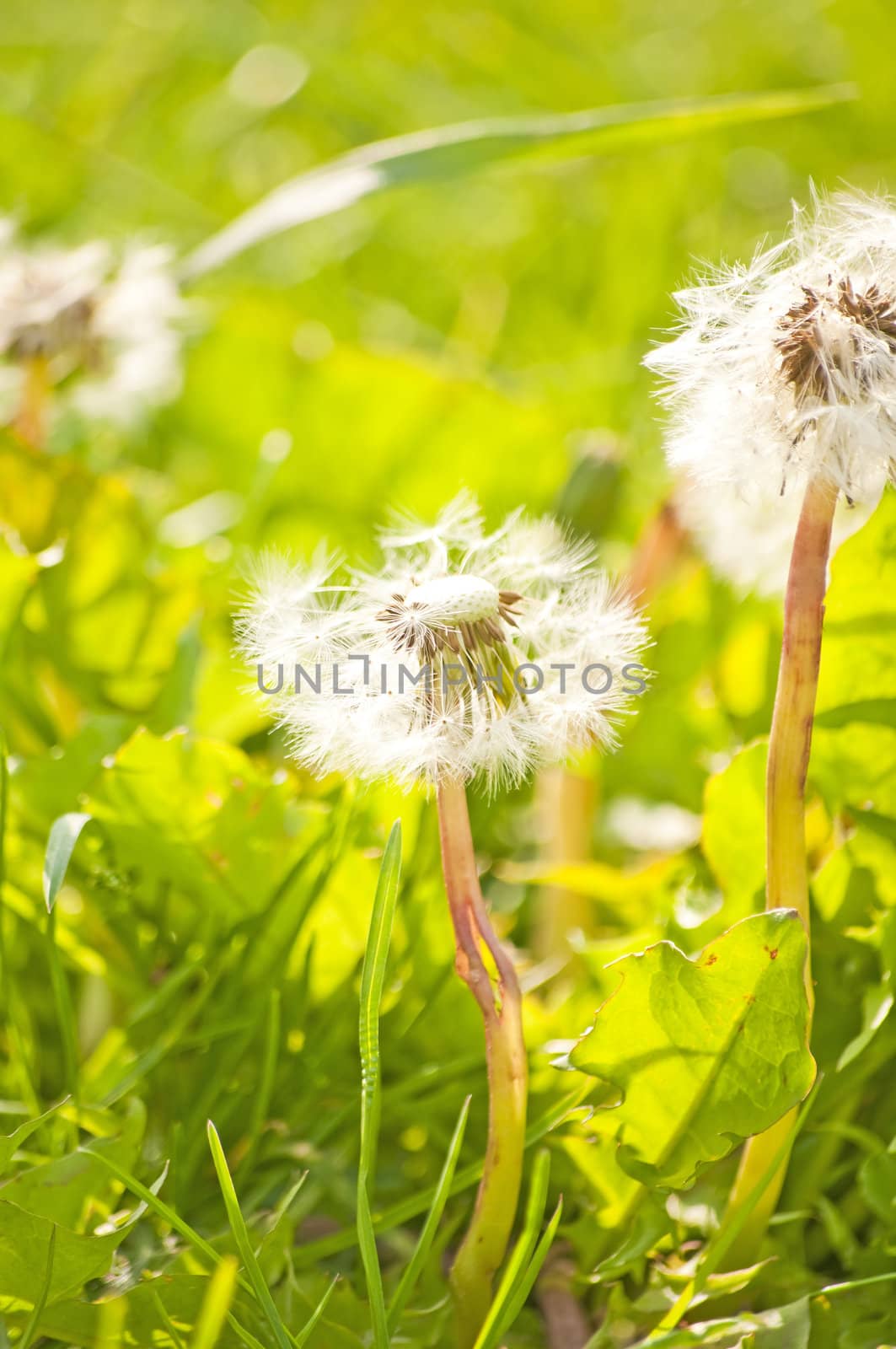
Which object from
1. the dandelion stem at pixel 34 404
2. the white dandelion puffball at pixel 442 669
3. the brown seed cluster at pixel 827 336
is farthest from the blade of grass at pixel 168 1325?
the dandelion stem at pixel 34 404

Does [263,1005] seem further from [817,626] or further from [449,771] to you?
[817,626]

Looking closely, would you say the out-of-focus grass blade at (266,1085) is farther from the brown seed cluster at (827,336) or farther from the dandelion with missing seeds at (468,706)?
the brown seed cluster at (827,336)

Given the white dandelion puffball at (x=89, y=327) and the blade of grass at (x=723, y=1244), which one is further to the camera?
the white dandelion puffball at (x=89, y=327)

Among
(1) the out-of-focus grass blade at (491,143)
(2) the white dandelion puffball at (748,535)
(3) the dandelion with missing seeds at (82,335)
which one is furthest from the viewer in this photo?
(3) the dandelion with missing seeds at (82,335)

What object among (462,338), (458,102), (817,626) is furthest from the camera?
(458,102)

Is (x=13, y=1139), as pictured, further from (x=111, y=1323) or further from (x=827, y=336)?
(x=827, y=336)

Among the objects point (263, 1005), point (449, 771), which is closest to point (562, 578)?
point (449, 771)
